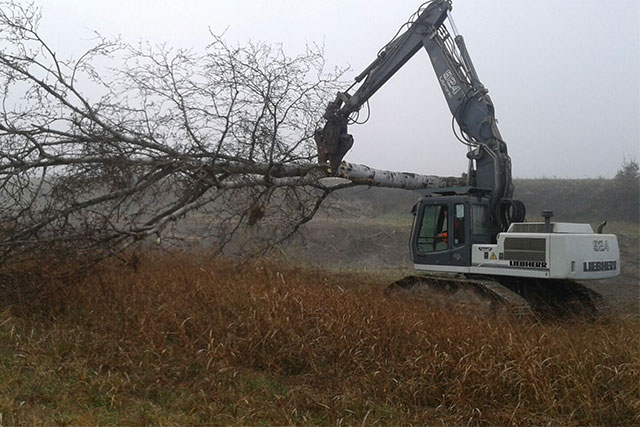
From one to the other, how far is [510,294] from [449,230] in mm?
1329

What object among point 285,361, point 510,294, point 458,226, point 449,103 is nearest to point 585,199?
point 449,103

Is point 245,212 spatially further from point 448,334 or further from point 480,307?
point 448,334

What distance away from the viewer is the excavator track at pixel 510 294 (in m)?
7.99

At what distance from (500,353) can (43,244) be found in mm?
5236

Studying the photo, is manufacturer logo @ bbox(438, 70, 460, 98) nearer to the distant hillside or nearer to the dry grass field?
the dry grass field

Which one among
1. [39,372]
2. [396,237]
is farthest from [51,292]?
[396,237]

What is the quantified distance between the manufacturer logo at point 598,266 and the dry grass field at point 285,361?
86cm

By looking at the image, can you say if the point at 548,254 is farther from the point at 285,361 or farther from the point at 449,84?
the point at 285,361

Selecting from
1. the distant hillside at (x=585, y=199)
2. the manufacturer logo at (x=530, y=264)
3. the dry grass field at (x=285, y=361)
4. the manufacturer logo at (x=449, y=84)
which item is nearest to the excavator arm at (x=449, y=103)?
the manufacturer logo at (x=449, y=84)

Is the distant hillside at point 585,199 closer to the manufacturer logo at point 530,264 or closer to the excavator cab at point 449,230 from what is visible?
the excavator cab at point 449,230

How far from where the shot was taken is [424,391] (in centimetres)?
497

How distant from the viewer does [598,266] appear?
319 inches

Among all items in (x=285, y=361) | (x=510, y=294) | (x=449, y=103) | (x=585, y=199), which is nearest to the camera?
(x=285, y=361)

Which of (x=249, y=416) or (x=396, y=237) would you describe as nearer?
(x=249, y=416)
